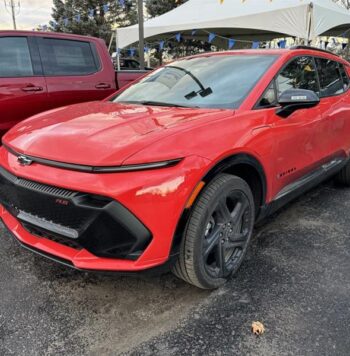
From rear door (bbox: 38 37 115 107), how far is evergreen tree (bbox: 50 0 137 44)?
2579 centimetres

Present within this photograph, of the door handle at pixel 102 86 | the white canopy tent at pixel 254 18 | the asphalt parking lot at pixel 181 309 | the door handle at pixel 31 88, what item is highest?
the white canopy tent at pixel 254 18

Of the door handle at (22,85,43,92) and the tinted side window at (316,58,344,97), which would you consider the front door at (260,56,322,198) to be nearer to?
the tinted side window at (316,58,344,97)

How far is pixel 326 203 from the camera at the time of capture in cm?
421

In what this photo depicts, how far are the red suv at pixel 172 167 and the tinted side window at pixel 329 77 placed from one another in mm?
399

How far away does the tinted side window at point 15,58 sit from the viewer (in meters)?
4.44

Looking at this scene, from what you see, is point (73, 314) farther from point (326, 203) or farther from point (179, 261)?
point (326, 203)

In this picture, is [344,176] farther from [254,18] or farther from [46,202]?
[254,18]

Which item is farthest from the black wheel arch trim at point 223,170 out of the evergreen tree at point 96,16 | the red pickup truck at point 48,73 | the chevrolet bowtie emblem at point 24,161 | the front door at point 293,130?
the evergreen tree at point 96,16

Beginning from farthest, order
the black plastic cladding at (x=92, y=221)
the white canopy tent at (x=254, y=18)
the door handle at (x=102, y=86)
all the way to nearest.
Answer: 1. the white canopy tent at (x=254, y=18)
2. the door handle at (x=102, y=86)
3. the black plastic cladding at (x=92, y=221)

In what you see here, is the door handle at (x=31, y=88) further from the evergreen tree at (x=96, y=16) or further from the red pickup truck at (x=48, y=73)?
the evergreen tree at (x=96, y=16)

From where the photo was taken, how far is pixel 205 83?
10.1 feet

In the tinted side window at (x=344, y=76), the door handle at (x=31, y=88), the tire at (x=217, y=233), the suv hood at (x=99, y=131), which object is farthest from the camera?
the door handle at (x=31, y=88)

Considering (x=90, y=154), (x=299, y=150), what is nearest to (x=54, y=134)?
(x=90, y=154)

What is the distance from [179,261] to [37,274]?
1126 millimetres
